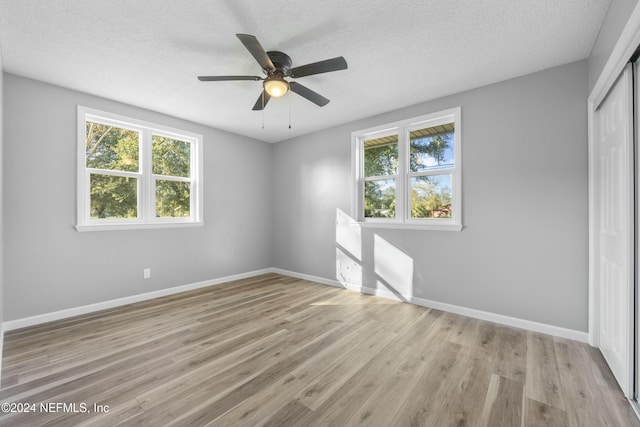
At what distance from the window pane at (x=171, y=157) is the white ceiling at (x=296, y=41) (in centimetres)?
80

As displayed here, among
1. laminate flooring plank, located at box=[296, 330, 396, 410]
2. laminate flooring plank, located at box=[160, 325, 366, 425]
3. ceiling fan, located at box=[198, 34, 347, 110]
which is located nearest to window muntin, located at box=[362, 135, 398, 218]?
ceiling fan, located at box=[198, 34, 347, 110]

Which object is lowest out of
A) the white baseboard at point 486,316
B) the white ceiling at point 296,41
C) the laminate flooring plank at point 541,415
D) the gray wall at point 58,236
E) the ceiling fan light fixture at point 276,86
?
the laminate flooring plank at point 541,415

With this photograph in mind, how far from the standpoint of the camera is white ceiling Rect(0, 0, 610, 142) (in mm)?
1941

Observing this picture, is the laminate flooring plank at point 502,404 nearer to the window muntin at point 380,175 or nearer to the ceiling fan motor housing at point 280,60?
the window muntin at point 380,175

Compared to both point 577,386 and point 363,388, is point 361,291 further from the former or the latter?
point 577,386

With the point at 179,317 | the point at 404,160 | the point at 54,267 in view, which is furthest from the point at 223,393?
the point at 404,160

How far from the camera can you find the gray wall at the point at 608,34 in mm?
1612

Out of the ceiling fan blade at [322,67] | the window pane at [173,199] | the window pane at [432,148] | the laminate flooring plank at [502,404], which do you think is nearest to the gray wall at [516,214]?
the window pane at [432,148]

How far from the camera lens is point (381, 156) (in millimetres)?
4070

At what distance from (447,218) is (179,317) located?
346 cm

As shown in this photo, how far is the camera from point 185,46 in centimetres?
236

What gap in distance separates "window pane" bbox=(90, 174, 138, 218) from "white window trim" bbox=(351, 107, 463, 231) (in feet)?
10.4

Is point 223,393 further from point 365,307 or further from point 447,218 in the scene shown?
point 447,218

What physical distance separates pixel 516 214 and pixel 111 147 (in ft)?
16.3
